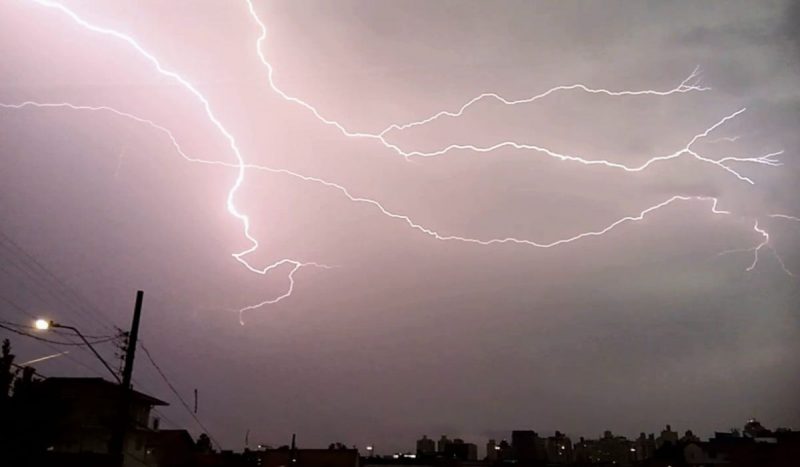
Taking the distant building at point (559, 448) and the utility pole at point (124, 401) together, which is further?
the distant building at point (559, 448)

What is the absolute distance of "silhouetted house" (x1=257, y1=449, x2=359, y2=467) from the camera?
143ft

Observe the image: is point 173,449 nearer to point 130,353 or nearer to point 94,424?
point 94,424

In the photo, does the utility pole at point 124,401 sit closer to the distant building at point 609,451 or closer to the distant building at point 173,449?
the distant building at point 173,449

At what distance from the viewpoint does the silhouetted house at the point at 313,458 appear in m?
43.5

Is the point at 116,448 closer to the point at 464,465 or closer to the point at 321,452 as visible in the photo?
the point at 321,452

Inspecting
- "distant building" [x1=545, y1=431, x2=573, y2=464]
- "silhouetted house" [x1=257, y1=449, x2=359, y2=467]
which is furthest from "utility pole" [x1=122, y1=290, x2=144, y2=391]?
"distant building" [x1=545, y1=431, x2=573, y2=464]

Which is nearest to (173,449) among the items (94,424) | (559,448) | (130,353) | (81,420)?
(94,424)

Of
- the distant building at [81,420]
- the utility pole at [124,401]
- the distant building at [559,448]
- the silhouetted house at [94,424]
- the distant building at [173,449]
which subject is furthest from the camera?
the distant building at [559,448]

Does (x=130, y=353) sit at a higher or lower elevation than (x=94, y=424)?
higher

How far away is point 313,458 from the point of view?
44812 millimetres

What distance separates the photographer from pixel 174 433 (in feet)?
136

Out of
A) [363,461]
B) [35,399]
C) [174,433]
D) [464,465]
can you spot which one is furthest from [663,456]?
[35,399]

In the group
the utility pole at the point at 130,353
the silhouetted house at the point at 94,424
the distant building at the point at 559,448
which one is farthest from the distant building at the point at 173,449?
the distant building at the point at 559,448

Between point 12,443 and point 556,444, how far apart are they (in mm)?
62112
